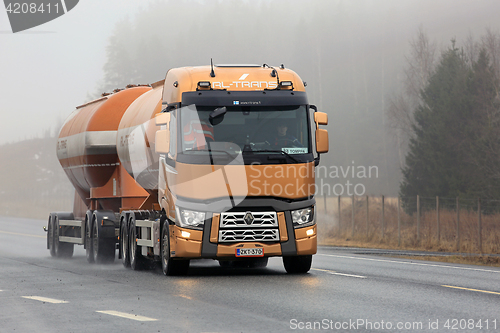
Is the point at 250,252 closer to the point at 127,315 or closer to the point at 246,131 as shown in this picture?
the point at 246,131

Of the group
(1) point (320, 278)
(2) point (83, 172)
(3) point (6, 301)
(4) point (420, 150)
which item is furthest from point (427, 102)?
A: (3) point (6, 301)

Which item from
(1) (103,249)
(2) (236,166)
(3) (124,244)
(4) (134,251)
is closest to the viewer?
(2) (236,166)

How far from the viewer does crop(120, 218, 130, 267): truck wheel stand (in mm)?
17500

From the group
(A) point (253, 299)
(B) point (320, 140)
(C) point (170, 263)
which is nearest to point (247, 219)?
(C) point (170, 263)

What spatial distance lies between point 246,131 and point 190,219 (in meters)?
1.87

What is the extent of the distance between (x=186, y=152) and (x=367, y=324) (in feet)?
19.6

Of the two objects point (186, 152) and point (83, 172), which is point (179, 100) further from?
point (83, 172)

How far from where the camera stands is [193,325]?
8.45 meters

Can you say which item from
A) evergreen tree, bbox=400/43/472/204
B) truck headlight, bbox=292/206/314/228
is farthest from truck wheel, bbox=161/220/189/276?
evergreen tree, bbox=400/43/472/204

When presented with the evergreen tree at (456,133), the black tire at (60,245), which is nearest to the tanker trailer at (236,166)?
the black tire at (60,245)

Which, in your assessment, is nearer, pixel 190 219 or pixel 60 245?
pixel 190 219

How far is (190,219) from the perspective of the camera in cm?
1348

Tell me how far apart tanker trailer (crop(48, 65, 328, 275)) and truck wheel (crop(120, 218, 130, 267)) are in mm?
2688

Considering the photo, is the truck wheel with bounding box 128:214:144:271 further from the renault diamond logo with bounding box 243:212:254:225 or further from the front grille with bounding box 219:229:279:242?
the renault diamond logo with bounding box 243:212:254:225
